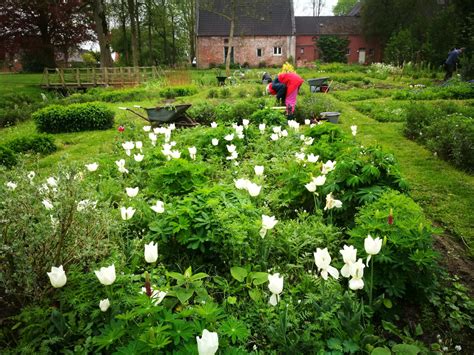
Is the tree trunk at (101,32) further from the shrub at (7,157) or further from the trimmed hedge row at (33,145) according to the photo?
the shrub at (7,157)

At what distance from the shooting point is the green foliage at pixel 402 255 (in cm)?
249

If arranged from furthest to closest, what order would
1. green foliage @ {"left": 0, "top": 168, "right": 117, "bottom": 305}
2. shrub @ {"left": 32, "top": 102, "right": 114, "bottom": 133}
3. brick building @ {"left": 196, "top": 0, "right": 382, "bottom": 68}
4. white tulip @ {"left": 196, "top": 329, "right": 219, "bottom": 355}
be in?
brick building @ {"left": 196, "top": 0, "right": 382, "bottom": 68}
shrub @ {"left": 32, "top": 102, "right": 114, "bottom": 133}
green foliage @ {"left": 0, "top": 168, "right": 117, "bottom": 305}
white tulip @ {"left": 196, "top": 329, "right": 219, "bottom": 355}

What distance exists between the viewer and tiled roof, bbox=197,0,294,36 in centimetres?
3891

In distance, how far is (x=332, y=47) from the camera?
126 feet

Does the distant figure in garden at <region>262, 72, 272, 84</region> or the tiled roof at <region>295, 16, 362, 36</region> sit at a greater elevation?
the tiled roof at <region>295, 16, 362, 36</region>

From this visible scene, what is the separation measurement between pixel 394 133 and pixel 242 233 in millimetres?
A: 6468

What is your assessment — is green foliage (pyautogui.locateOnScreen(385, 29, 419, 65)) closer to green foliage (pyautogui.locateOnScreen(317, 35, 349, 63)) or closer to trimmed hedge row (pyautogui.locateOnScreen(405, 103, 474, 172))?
green foliage (pyautogui.locateOnScreen(317, 35, 349, 63))

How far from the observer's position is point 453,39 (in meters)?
24.7

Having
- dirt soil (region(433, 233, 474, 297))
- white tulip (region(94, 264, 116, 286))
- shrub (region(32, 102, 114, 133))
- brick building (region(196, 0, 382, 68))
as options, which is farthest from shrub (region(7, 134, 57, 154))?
brick building (region(196, 0, 382, 68))

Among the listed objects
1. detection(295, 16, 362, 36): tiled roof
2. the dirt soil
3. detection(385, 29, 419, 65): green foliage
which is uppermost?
detection(295, 16, 362, 36): tiled roof

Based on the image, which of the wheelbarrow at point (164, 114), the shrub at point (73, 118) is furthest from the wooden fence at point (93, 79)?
the wheelbarrow at point (164, 114)

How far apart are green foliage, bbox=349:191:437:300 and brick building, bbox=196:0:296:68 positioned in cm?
3901

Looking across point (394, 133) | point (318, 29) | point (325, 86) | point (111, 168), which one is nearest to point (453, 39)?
point (325, 86)

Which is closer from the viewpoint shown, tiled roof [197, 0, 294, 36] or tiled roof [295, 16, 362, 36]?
tiled roof [197, 0, 294, 36]
